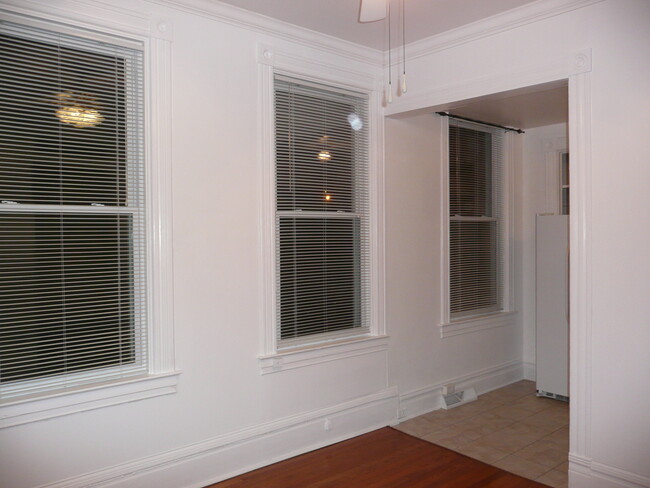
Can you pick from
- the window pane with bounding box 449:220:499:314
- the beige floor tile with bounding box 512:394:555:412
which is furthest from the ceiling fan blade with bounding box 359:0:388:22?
the beige floor tile with bounding box 512:394:555:412

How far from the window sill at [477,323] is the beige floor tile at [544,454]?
1181 mm

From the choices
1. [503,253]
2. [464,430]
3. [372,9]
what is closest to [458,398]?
[464,430]

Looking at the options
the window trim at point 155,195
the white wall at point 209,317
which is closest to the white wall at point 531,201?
the white wall at point 209,317

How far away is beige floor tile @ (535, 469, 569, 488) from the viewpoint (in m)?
3.28

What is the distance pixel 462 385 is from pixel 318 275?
1.96 metres

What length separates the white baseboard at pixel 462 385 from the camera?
14.4 ft

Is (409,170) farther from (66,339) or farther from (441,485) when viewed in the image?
(66,339)

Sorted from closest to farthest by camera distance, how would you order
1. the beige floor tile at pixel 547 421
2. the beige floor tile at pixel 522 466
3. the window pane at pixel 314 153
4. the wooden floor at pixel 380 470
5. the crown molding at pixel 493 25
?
the crown molding at pixel 493 25 < the wooden floor at pixel 380 470 < the beige floor tile at pixel 522 466 < the window pane at pixel 314 153 < the beige floor tile at pixel 547 421

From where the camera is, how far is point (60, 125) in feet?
8.99

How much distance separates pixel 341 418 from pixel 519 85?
8.55ft

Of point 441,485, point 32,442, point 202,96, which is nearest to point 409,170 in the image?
point 202,96

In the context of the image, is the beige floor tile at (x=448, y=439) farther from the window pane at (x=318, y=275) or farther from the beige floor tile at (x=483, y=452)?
the window pane at (x=318, y=275)

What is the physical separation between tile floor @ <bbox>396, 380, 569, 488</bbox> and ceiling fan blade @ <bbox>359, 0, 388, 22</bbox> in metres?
2.91

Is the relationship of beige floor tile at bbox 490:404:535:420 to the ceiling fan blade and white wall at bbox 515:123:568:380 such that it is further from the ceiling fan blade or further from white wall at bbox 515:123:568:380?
the ceiling fan blade
